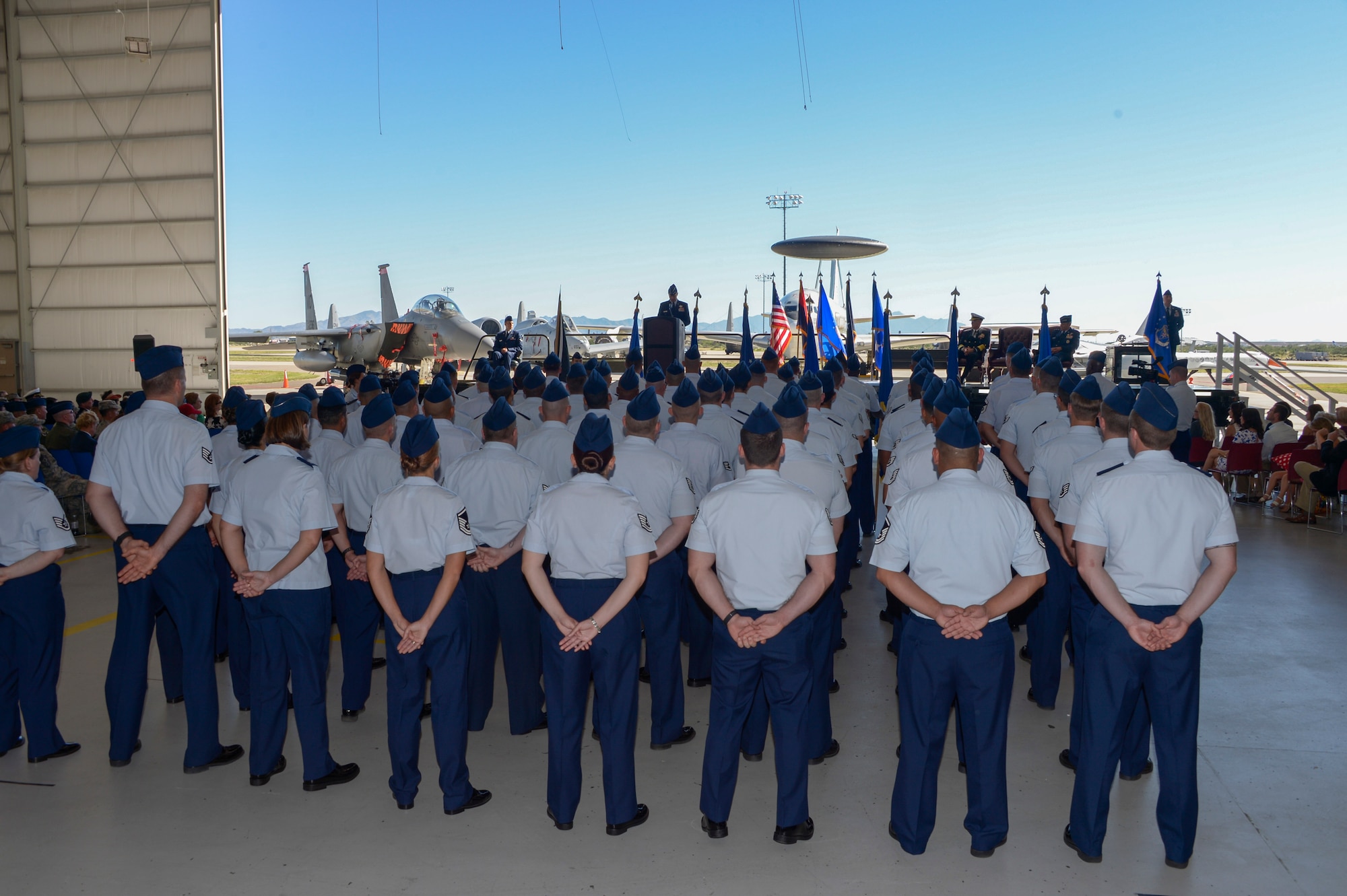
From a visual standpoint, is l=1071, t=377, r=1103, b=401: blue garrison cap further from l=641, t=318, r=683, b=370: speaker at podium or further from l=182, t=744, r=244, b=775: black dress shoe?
l=641, t=318, r=683, b=370: speaker at podium

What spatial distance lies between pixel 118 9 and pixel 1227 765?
78.3 ft

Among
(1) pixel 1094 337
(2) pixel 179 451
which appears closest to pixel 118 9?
(2) pixel 179 451

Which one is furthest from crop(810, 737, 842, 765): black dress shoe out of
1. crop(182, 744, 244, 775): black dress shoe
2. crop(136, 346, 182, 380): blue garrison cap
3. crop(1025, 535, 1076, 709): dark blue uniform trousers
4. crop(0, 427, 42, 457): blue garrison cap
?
crop(0, 427, 42, 457): blue garrison cap

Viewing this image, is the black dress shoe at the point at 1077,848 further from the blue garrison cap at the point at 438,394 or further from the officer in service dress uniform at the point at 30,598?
the officer in service dress uniform at the point at 30,598

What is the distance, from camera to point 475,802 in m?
3.87

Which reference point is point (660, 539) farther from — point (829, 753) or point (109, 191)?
point (109, 191)

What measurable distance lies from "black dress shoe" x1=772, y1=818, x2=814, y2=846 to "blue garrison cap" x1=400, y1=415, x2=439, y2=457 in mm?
2085

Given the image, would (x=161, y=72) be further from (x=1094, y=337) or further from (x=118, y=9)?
(x=1094, y=337)

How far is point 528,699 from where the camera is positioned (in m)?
4.66

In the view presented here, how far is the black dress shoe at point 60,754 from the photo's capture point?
4301 millimetres

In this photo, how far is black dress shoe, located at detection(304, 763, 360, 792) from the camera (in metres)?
4.02

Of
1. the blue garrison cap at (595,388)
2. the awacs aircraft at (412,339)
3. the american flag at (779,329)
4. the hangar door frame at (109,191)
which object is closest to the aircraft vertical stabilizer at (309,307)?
the awacs aircraft at (412,339)

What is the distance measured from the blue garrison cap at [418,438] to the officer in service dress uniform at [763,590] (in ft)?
3.77

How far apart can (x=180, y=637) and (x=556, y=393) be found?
2.41m
